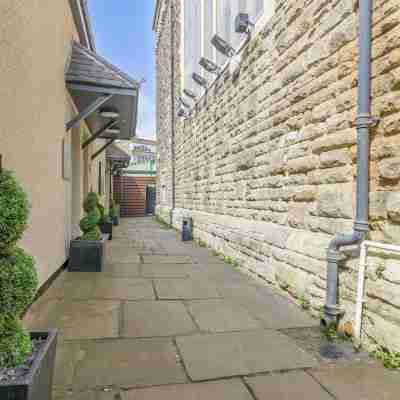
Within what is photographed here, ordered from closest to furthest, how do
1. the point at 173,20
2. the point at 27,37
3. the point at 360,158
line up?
1. the point at 360,158
2. the point at 27,37
3. the point at 173,20

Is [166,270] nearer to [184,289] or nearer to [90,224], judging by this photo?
[184,289]

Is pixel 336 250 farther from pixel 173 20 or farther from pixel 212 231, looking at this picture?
pixel 173 20

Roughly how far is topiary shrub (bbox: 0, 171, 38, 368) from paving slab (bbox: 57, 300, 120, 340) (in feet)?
3.73

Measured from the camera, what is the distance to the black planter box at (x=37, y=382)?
4.21 ft

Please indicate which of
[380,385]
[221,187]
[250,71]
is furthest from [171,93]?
[380,385]

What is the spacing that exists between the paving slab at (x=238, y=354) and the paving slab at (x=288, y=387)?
9 centimetres

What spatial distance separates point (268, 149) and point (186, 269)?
2272 mm

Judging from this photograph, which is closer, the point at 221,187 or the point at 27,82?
the point at 27,82

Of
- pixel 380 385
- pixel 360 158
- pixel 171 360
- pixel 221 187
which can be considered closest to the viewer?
pixel 380 385

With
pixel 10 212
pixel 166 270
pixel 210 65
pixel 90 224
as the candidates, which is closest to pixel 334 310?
pixel 10 212

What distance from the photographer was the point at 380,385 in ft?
6.73

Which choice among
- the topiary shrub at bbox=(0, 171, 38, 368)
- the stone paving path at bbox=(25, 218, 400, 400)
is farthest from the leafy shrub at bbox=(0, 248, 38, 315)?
the stone paving path at bbox=(25, 218, 400, 400)

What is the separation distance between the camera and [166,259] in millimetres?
6137

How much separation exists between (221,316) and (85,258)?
8.36ft
